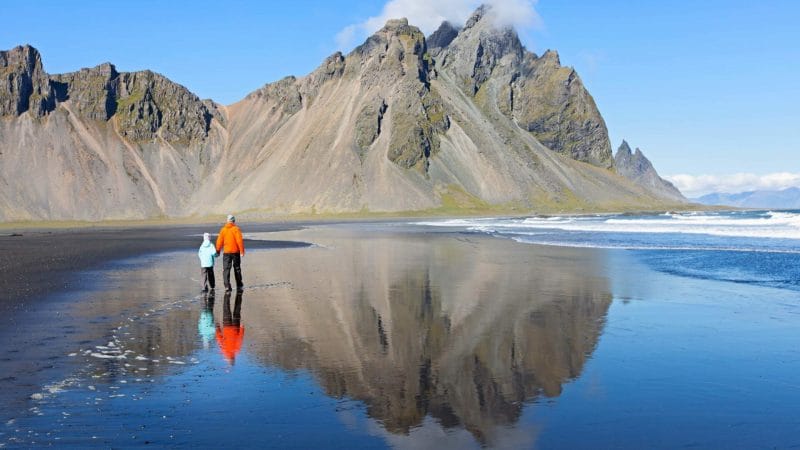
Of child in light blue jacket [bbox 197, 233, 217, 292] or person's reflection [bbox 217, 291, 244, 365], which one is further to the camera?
child in light blue jacket [bbox 197, 233, 217, 292]

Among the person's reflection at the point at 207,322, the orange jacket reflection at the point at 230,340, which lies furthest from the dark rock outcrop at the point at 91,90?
the orange jacket reflection at the point at 230,340

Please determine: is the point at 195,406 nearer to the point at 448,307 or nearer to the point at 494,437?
the point at 494,437

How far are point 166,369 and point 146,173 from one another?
167167 millimetres

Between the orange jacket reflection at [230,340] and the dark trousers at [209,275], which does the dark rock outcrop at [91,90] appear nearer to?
the dark trousers at [209,275]

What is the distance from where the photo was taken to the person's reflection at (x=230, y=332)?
12.5 meters

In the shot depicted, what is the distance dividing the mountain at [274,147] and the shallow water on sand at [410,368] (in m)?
129

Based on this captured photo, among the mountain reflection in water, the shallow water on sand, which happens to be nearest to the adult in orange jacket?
the shallow water on sand

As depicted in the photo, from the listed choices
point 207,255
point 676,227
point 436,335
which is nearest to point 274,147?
point 676,227

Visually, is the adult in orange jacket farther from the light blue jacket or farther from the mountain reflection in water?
the mountain reflection in water

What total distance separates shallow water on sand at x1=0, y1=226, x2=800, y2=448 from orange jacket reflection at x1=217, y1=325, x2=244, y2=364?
71mm

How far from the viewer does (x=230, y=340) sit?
13555 millimetres

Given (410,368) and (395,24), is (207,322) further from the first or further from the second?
(395,24)

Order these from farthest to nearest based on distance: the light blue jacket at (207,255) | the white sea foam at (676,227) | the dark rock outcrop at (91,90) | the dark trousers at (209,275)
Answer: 1. the dark rock outcrop at (91,90)
2. the white sea foam at (676,227)
3. the light blue jacket at (207,255)
4. the dark trousers at (209,275)

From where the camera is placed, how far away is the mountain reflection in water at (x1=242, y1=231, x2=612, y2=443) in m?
9.38
